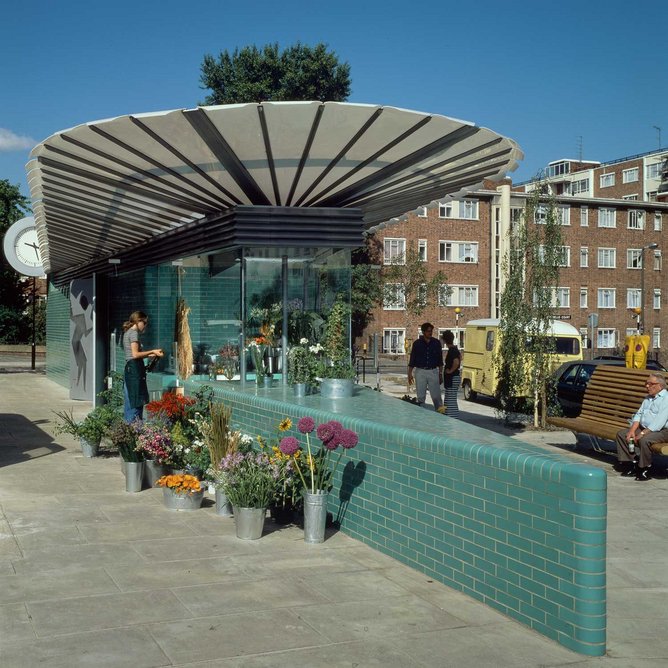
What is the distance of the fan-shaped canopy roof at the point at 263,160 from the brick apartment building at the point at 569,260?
40632 millimetres

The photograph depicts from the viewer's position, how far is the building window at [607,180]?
308 ft

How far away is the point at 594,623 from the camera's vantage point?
5.41 metres

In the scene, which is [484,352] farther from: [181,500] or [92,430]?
[181,500]

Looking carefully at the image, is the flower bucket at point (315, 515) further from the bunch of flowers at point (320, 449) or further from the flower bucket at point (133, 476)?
the flower bucket at point (133, 476)

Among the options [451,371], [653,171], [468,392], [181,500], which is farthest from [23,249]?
[653,171]

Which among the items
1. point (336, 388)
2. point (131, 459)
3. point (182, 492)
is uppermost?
point (336, 388)

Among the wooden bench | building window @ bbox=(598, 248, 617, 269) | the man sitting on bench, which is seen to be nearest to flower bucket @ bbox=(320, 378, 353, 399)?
the man sitting on bench

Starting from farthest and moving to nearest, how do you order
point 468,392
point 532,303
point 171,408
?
1. point 468,392
2. point 532,303
3. point 171,408

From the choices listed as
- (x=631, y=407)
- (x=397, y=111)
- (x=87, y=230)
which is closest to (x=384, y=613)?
(x=397, y=111)

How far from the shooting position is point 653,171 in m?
89.2

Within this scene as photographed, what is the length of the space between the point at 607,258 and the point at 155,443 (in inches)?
2379

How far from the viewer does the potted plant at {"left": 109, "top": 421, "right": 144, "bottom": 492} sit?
1031 cm

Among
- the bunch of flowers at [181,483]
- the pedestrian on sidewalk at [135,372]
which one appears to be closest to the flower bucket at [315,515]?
the bunch of flowers at [181,483]

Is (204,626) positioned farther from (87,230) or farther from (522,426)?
(522,426)
